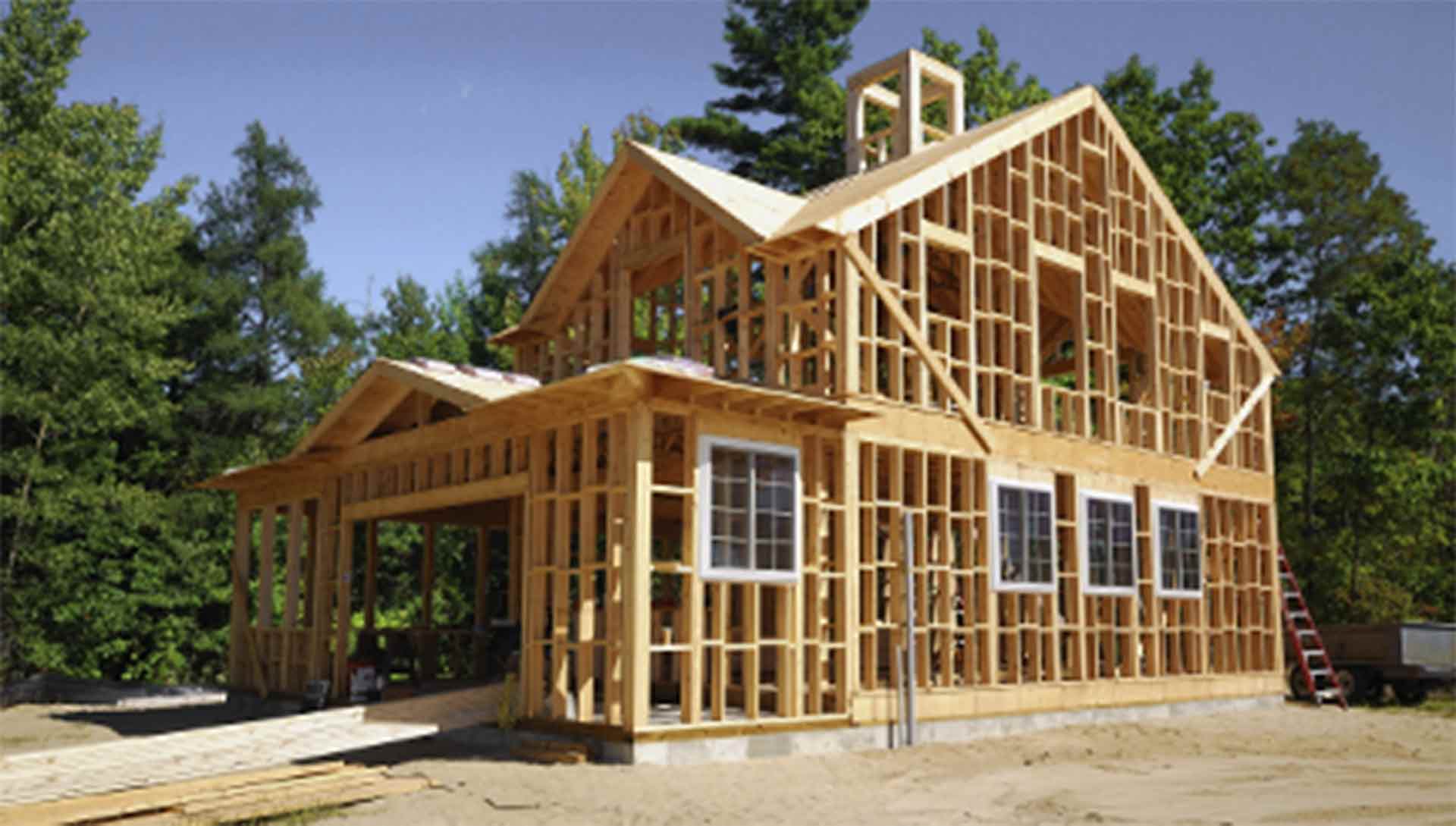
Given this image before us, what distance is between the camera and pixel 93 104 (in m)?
30.0

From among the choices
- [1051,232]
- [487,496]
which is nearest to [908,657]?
[487,496]

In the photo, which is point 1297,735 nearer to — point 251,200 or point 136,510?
point 136,510

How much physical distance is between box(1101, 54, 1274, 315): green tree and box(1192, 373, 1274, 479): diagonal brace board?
12.2 meters

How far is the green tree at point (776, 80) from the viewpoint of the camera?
3647 centimetres

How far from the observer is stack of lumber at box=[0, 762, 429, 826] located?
10.3 m

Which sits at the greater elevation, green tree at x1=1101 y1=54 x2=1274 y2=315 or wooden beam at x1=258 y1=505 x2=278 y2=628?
green tree at x1=1101 y1=54 x2=1274 y2=315

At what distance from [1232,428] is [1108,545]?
5080mm

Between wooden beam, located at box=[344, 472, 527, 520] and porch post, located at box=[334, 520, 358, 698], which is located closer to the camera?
wooden beam, located at box=[344, 472, 527, 520]

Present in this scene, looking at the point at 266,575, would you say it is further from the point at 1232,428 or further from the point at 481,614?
the point at 1232,428

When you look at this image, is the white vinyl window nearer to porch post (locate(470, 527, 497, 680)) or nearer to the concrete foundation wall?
the concrete foundation wall

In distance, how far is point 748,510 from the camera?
45.3 feet

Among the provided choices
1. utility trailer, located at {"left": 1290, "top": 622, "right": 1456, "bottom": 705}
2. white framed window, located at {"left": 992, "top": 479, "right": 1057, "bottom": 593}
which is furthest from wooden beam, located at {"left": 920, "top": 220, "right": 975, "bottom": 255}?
utility trailer, located at {"left": 1290, "top": 622, "right": 1456, "bottom": 705}

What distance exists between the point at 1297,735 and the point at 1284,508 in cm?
1948

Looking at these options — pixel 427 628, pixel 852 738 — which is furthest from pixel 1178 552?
pixel 427 628
